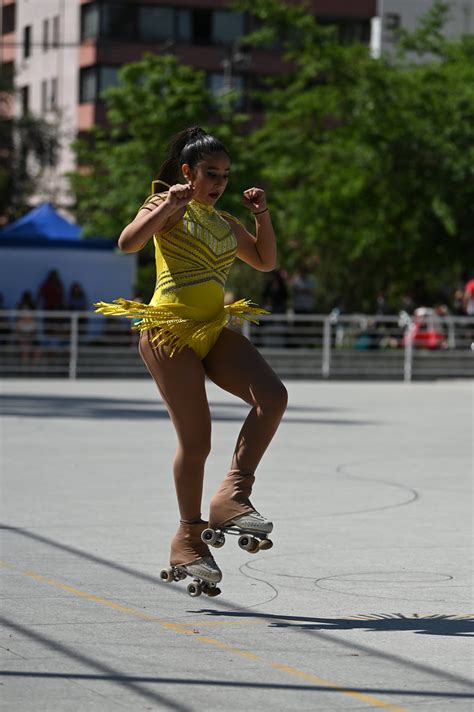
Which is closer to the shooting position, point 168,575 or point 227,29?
point 168,575

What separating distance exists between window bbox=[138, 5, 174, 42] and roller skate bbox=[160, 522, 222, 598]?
224 feet

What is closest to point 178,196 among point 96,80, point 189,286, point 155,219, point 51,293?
point 155,219

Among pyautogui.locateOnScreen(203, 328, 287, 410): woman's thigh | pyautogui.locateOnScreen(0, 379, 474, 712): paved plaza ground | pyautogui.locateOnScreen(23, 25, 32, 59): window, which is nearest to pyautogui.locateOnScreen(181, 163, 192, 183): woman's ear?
pyautogui.locateOnScreen(203, 328, 287, 410): woman's thigh

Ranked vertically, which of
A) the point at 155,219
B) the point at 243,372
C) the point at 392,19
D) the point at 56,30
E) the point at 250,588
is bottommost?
the point at 250,588

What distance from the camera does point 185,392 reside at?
261 inches

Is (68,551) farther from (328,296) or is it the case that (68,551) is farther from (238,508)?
(328,296)

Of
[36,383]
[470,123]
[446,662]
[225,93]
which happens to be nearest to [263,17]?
[225,93]

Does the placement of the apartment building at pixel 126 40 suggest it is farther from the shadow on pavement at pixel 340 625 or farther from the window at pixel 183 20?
the shadow on pavement at pixel 340 625

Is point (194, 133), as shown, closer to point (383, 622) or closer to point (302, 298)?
point (383, 622)

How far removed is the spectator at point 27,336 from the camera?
93.3 feet

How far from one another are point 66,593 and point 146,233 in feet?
5.05

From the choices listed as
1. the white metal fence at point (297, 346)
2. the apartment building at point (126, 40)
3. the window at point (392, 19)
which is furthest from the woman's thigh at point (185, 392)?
the window at point (392, 19)

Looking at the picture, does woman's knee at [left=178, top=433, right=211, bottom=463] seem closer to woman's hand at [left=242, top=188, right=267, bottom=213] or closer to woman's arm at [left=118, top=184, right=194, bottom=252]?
woman's arm at [left=118, top=184, right=194, bottom=252]

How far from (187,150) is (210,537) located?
1.55 metres
